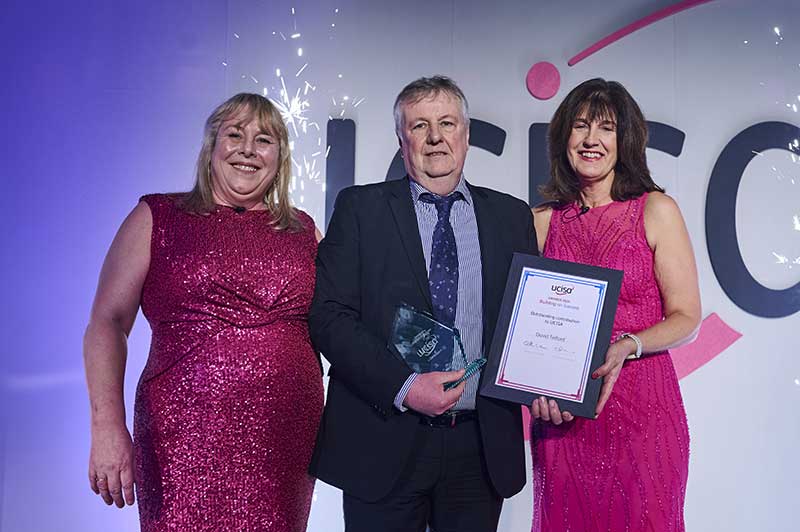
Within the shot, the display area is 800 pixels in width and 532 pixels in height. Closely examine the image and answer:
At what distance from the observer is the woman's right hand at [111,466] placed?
170cm

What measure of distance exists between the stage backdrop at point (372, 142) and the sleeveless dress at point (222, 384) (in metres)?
1.26

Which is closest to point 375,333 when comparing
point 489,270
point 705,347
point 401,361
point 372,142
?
point 401,361

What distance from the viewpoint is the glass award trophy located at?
1665 millimetres

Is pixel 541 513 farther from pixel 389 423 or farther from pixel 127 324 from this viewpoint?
pixel 127 324

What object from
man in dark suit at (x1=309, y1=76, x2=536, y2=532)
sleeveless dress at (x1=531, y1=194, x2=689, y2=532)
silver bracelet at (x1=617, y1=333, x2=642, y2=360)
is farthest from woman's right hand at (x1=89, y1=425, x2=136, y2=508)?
silver bracelet at (x1=617, y1=333, x2=642, y2=360)

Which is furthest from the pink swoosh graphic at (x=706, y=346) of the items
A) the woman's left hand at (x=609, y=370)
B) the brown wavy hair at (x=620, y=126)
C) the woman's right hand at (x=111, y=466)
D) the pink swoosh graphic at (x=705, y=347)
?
the woman's right hand at (x=111, y=466)

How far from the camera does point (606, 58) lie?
3.28 metres

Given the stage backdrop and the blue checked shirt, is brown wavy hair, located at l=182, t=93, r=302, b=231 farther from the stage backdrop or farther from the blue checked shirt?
the stage backdrop

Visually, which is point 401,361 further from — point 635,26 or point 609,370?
point 635,26

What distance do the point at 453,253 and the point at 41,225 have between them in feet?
6.57

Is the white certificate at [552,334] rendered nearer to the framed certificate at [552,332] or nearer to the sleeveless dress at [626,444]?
the framed certificate at [552,332]

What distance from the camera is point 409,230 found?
5.88 ft

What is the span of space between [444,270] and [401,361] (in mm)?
254

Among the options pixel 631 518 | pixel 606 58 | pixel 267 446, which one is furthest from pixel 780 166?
pixel 267 446
